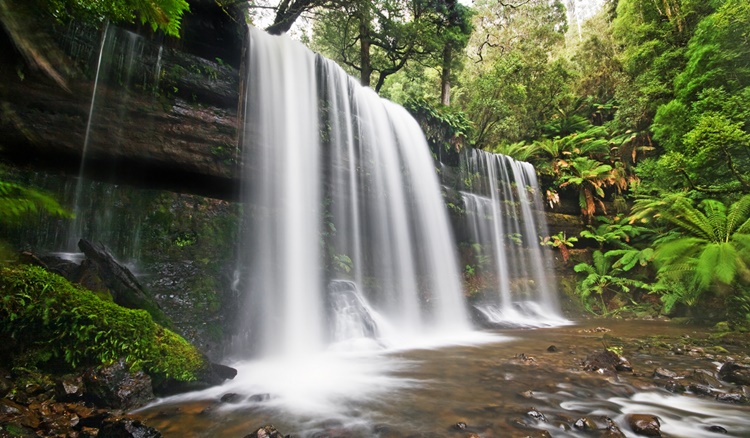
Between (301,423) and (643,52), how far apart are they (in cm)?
1471

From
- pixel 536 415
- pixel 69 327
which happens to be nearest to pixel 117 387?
pixel 69 327

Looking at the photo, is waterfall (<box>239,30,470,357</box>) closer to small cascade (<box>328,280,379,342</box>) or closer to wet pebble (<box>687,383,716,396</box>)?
small cascade (<box>328,280,379,342</box>)

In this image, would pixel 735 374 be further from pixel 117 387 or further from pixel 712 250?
pixel 117 387

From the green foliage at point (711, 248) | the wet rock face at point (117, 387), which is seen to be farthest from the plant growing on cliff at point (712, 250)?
the wet rock face at point (117, 387)

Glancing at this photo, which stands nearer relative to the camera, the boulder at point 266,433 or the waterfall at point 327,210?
the boulder at point 266,433

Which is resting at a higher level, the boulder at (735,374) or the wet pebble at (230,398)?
the wet pebble at (230,398)

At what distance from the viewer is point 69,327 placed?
311 centimetres

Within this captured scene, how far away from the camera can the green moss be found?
2951 millimetres

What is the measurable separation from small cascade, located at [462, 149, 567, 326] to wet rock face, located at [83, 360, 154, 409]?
30.0 ft

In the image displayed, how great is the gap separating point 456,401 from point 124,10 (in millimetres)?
5834

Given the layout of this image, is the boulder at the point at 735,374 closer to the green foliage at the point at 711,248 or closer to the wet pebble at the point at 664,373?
the wet pebble at the point at 664,373

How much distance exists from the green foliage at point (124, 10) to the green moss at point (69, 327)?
275cm

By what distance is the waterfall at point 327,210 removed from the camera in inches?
258

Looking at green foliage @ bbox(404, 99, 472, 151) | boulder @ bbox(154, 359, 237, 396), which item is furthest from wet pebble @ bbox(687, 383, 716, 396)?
green foliage @ bbox(404, 99, 472, 151)
